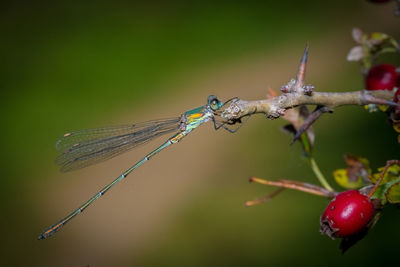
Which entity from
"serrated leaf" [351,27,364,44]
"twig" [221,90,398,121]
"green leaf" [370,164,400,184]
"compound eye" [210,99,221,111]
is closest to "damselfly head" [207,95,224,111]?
"compound eye" [210,99,221,111]

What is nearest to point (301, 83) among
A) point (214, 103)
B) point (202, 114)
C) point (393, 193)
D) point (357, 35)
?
point (393, 193)

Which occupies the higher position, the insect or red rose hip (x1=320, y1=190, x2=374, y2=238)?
the insect

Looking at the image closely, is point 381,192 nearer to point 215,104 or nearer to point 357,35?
point 357,35

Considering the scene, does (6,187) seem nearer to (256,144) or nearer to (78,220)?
(78,220)

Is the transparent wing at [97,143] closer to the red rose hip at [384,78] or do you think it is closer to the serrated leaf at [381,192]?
the red rose hip at [384,78]

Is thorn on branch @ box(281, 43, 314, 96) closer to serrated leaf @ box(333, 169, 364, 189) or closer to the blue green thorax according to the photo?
serrated leaf @ box(333, 169, 364, 189)

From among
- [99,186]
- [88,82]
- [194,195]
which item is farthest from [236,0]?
[99,186]

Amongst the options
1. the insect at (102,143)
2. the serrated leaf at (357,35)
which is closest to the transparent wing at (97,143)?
the insect at (102,143)
